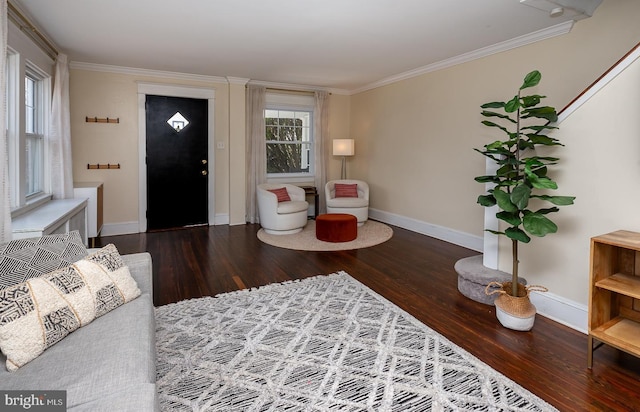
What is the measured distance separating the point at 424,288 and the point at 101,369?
9.01 ft

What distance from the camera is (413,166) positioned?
5812 mm

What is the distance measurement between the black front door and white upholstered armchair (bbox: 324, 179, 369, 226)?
2159 mm

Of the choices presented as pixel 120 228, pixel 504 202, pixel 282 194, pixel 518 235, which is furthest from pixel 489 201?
pixel 120 228

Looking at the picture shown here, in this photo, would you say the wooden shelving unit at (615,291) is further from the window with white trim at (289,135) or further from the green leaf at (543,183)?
the window with white trim at (289,135)

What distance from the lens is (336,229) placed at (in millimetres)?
5074

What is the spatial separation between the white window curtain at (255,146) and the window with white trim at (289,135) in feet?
0.83

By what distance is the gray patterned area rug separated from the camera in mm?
1840

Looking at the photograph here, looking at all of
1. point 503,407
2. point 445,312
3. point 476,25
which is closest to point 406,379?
point 503,407

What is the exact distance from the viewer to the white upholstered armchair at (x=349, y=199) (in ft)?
19.8

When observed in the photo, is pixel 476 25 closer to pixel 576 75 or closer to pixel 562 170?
pixel 576 75

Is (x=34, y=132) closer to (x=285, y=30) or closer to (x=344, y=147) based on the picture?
(x=285, y=30)

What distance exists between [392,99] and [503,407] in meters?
5.23

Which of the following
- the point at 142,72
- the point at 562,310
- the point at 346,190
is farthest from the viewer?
the point at 346,190

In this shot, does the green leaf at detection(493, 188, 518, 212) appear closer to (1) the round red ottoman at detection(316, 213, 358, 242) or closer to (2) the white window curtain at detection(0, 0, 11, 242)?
(1) the round red ottoman at detection(316, 213, 358, 242)
